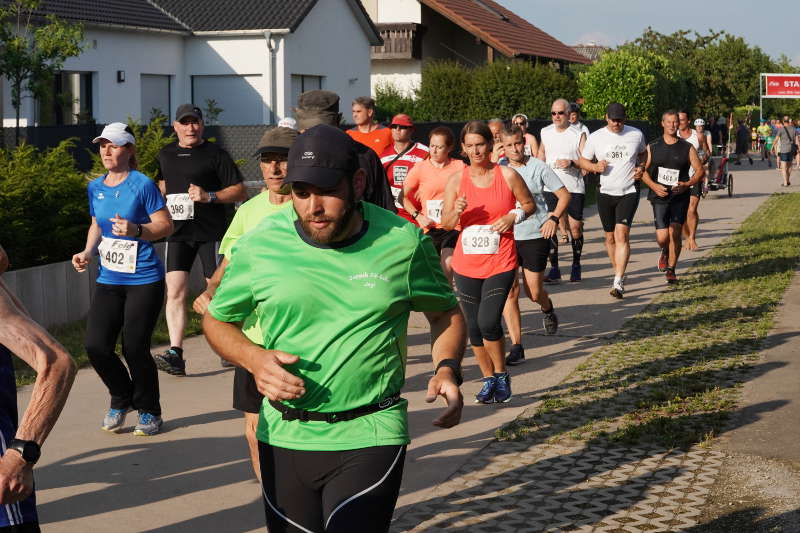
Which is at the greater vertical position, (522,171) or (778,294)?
(522,171)

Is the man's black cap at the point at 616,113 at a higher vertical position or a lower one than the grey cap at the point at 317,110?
higher

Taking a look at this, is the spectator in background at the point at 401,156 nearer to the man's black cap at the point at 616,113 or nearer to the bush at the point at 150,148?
the man's black cap at the point at 616,113

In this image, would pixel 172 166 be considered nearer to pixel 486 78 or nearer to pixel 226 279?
pixel 226 279

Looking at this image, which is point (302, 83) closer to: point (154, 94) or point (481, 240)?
point (154, 94)

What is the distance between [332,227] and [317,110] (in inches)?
118

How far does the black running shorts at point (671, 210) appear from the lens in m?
14.6

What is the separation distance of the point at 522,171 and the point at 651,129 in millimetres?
31257

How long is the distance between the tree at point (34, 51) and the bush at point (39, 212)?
11.4 m

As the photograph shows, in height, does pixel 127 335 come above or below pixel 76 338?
above

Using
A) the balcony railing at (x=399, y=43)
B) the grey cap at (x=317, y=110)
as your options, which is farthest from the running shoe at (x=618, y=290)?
the balcony railing at (x=399, y=43)

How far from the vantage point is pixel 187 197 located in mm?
9750

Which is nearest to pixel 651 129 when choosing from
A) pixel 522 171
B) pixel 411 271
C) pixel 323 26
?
pixel 323 26

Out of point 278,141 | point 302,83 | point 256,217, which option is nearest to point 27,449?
point 256,217

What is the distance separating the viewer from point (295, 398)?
3643 millimetres
